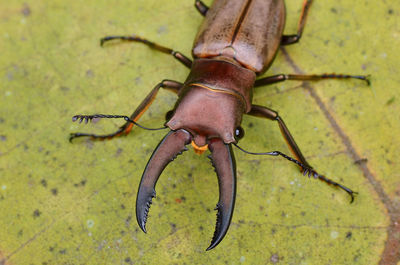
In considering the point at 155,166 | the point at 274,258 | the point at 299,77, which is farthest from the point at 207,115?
the point at 274,258

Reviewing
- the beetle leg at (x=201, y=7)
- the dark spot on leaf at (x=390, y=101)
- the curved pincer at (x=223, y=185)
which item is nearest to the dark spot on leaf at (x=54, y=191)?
the curved pincer at (x=223, y=185)

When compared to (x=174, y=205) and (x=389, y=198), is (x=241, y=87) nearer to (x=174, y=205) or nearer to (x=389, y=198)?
(x=174, y=205)

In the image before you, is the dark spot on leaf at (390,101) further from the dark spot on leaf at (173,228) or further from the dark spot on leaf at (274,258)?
the dark spot on leaf at (173,228)

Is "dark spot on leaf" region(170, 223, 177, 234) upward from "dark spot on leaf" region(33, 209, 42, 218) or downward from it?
upward

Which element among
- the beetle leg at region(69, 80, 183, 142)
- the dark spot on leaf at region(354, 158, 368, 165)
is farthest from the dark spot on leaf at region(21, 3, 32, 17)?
the dark spot on leaf at region(354, 158, 368, 165)

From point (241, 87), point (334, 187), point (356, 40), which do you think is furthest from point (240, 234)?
point (356, 40)

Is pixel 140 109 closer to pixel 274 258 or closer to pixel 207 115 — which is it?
pixel 207 115

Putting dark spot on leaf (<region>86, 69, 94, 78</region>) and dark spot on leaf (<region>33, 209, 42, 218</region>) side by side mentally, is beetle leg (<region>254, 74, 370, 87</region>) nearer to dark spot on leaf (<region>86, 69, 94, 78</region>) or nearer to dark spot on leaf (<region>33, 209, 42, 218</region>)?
dark spot on leaf (<region>86, 69, 94, 78</region>)
